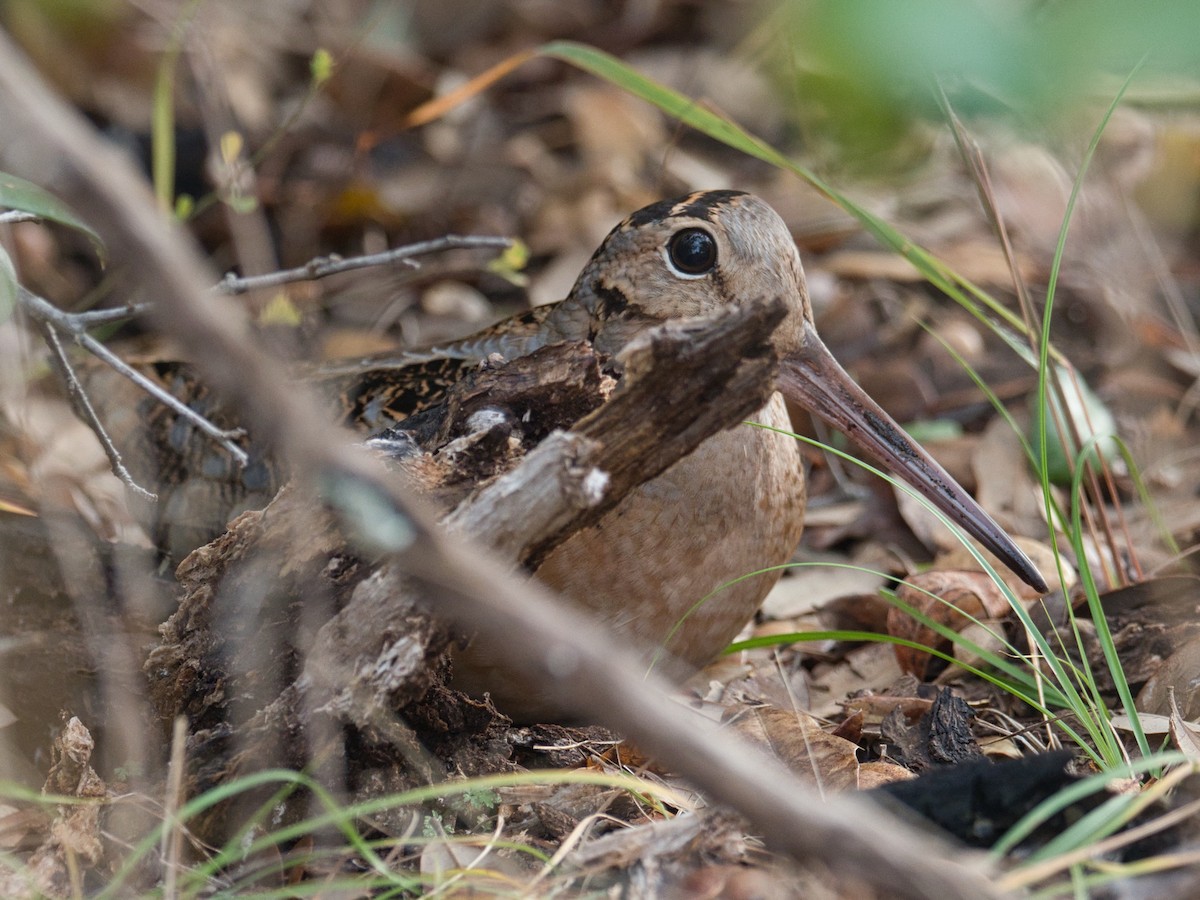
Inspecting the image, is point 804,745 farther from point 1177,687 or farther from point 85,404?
point 85,404

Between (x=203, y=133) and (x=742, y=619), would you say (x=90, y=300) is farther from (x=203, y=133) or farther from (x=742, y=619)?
(x=742, y=619)

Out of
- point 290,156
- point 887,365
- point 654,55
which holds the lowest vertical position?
point 887,365

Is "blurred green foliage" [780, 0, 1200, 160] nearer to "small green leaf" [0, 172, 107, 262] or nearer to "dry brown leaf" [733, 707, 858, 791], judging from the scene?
"dry brown leaf" [733, 707, 858, 791]

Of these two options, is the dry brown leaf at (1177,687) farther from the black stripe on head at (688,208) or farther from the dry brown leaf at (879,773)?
the black stripe on head at (688,208)

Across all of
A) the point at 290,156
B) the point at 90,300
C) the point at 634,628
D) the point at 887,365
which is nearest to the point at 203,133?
the point at 290,156

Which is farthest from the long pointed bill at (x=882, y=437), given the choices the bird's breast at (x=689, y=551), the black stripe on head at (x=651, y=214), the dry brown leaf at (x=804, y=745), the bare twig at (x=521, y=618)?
the bare twig at (x=521, y=618)

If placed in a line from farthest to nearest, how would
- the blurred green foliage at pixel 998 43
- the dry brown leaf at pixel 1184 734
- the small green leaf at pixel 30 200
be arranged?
the dry brown leaf at pixel 1184 734 → the small green leaf at pixel 30 200 → the blurred green foliage at pixel 998 43

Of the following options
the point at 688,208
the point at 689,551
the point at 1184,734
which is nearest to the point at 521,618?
the point at 689,551

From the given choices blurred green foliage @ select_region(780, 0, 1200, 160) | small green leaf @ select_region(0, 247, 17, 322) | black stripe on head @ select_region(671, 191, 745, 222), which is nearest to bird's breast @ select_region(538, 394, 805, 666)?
black stripe on head @ select_region(671, 191, 745, 222)
